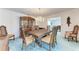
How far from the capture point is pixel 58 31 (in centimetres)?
198

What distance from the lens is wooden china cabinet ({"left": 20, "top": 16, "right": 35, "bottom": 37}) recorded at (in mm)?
1972

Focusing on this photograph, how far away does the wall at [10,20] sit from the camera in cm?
188

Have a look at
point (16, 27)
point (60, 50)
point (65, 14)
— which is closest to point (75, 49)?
point (60, 50)

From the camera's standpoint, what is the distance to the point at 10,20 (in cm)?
192

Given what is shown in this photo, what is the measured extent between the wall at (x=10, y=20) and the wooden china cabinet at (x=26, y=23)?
3.1 inches

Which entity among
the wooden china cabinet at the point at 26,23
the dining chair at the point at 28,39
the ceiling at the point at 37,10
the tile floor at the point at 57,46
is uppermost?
the ceiling at the point at 37,10

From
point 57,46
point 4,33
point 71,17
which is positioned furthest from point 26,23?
point 71,17

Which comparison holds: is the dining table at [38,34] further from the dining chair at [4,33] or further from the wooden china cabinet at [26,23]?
the dining chair at [4,33]

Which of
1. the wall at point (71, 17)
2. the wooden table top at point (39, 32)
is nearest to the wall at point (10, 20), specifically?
the wooden table top at point (39, 32)

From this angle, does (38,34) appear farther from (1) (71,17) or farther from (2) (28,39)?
(1) (71,17)

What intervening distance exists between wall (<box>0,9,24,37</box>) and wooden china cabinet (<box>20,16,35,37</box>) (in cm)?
8

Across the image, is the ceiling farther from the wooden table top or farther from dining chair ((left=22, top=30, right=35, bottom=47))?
dining chair ((left=22, top=30, right=35, bottom=47))

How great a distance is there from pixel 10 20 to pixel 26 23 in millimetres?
310
